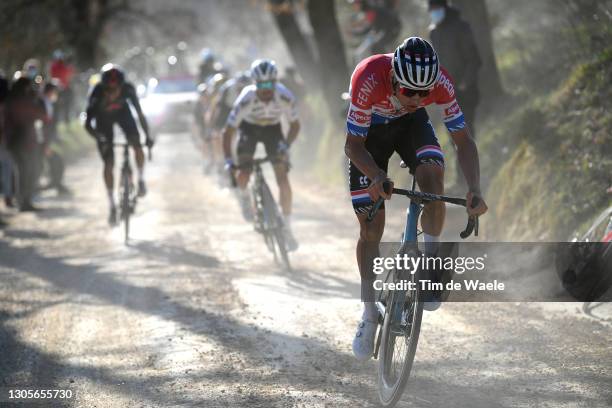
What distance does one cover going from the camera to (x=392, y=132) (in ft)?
20.2

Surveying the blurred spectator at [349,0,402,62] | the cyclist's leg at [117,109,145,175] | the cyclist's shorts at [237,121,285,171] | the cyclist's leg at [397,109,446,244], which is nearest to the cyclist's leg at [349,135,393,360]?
the cyclist's leg at [397,109,446,244]

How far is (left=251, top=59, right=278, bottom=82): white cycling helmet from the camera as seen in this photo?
34.1ft

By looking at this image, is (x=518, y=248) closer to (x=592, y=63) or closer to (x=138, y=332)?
(x=592, y=63)

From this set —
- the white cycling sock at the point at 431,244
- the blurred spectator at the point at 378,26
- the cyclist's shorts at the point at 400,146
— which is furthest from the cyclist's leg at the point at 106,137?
the white cycling sock at the point at 431,244

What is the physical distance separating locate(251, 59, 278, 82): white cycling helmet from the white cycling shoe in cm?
497

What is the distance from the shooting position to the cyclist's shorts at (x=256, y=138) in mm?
11031

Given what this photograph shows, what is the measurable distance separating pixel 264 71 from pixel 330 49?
9.54m

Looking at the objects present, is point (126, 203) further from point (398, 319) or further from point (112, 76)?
point (398, 319)

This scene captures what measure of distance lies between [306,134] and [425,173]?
1781cm

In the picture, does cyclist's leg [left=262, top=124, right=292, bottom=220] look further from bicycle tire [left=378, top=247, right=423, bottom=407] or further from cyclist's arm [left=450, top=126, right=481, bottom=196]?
bicycle tire [left=378, top=247, right=423, bottom=407]

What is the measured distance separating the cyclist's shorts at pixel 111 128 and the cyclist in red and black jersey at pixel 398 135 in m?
7.18

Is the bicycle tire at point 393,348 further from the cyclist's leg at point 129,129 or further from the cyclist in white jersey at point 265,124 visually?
the cyclist's leg at point 129,129

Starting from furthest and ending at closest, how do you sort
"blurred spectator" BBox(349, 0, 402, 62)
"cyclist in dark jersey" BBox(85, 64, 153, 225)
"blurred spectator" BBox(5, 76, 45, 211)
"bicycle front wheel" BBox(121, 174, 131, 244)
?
"blurred spectator" BBox(349, 0, 402, 62) < "blurred spectator" BBox(5, 76, 45, 211) < "bicycle front wheel" BBox(121, 174, 131, 244) < "cyclist in dark jersey" BBox(85, 64, 153, 225)

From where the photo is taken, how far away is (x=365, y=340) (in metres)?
5.95
